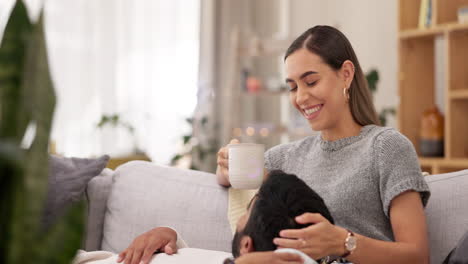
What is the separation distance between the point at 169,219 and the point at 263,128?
274cm

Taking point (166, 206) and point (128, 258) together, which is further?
point (166, 206)

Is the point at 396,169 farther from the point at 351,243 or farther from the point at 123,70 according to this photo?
the point at 123,70

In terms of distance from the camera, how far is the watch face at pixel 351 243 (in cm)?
116

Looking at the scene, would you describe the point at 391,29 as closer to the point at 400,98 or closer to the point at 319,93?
the point at 400,98

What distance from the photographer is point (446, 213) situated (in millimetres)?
1449

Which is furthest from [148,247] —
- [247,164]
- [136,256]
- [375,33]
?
[375,33]

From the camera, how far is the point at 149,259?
4.34 ft

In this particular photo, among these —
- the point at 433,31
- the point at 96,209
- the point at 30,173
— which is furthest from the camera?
the point at 433,31

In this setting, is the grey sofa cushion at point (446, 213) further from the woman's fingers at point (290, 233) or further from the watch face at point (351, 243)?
the woman's fingers at point (290, 233)

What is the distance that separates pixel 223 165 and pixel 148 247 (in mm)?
369

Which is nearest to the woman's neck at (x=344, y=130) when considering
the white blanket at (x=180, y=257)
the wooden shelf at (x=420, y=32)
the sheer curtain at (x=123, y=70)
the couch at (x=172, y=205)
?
the couch at (x=172, y=205)

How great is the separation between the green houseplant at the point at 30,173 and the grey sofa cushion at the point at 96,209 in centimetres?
153

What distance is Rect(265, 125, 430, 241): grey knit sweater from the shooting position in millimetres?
1361

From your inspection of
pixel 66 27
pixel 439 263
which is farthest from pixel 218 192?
pixel 66 27
